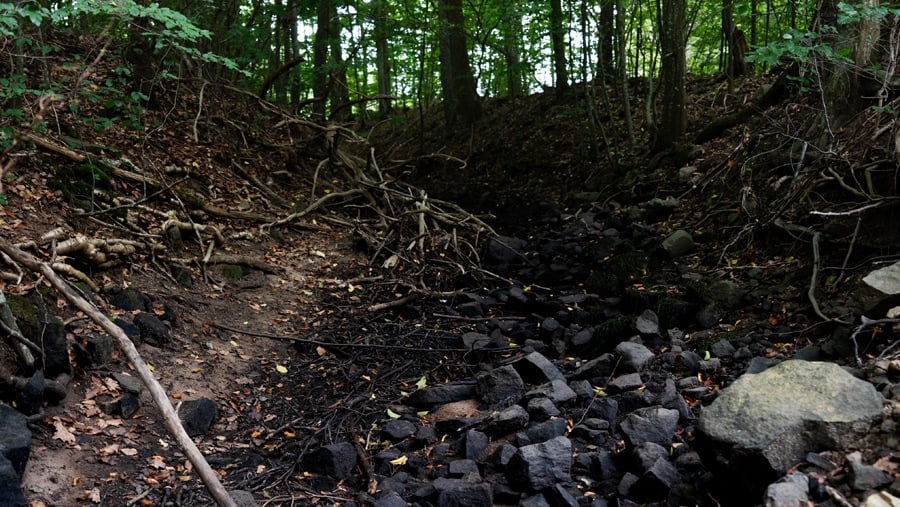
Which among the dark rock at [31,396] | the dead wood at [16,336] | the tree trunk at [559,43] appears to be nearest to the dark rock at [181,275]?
the dead wood at [16,336]

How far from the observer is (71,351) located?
3869 mm

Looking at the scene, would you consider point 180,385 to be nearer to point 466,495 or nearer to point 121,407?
point 121,407

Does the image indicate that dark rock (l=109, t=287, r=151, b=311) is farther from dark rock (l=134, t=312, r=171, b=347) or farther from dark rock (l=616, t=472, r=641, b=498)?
dark rock (l=616, t=472, r=641, b=498)

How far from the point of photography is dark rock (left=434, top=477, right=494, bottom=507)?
3203 millimetres

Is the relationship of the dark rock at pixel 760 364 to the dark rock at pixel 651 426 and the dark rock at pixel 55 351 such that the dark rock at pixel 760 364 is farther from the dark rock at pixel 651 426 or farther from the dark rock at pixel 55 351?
the dark rock at pixel 55 351

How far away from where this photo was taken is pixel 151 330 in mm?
4586

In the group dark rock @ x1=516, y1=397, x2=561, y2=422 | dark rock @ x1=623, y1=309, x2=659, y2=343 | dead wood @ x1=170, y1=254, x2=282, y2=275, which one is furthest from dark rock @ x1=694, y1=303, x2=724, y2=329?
dead wood @ x1=170, y1=254, x2=282, y2=275

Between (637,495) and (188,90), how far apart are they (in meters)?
9.06

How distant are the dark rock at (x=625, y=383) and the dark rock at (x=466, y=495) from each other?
4.81ft

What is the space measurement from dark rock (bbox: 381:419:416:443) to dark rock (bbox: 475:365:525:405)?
629 mm

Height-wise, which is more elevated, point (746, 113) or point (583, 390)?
point (746, 113)

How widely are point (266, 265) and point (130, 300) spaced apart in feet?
6.58

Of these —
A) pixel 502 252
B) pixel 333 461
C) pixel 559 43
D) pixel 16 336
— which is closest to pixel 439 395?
pixel 333 461

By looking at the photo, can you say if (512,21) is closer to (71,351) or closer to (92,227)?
(92,227)
